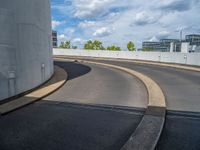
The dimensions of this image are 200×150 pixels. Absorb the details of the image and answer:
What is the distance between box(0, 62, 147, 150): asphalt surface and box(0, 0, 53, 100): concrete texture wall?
44.1 inches

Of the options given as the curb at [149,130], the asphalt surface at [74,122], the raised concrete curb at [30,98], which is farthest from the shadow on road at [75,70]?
the curb at [149,130]

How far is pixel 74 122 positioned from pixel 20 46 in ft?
12.7

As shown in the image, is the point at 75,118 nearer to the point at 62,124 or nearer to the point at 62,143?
the point at 62,124

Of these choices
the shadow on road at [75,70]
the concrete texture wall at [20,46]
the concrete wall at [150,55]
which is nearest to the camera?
the concrete texture wall at [20,46]

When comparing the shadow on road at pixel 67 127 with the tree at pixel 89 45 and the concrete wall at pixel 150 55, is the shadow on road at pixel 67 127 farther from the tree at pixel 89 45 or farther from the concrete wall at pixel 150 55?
the tree at pixel 89 45

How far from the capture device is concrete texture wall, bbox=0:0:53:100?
6.61 metres

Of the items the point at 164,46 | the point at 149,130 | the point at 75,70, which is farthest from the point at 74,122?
the point at 164,46

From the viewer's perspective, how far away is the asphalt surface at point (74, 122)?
4.04 meters

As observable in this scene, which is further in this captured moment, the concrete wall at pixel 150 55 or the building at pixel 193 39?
the building at pixel 193 39

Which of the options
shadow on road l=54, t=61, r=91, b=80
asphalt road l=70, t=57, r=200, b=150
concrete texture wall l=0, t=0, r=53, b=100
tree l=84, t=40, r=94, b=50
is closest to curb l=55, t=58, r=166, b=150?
asphalt road l=70, t=57, r=200, b=150

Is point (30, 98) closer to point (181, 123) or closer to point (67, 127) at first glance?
point (67, 127)

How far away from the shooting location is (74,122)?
17.1ft

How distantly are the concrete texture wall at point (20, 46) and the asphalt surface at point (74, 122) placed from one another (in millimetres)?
1120

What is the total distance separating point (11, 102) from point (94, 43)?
7204 cm
